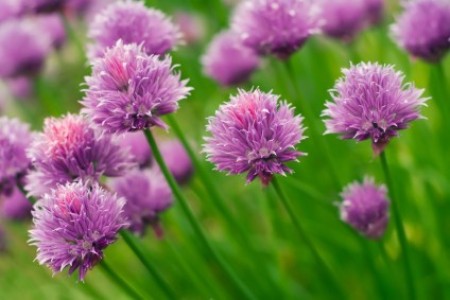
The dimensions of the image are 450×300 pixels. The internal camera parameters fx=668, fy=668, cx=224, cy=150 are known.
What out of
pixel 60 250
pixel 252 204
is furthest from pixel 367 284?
pixel 60 250

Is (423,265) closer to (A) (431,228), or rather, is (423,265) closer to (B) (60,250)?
(A) (431,228)

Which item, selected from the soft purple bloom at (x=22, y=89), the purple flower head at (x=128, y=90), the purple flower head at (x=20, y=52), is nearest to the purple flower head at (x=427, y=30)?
the purple flower head at (x=128, y=90)

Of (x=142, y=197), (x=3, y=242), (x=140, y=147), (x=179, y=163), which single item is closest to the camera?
(x=142, y=197)

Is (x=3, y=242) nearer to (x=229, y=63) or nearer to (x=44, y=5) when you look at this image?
(x=44, y=5)

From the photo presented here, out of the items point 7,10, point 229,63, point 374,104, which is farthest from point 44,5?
point 374,104

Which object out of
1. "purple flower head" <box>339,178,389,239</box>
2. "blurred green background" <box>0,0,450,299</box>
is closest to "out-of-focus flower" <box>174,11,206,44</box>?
"blurred green background" <box>0,0,450,299</box>

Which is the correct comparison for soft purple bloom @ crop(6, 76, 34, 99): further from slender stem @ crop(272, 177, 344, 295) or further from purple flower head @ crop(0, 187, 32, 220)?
slender stem @ crop(272, 177, 344, 295)
